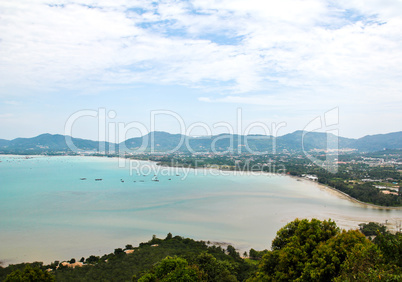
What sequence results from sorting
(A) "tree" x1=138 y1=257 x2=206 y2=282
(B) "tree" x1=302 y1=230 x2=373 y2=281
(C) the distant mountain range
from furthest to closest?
(C) the distant mountain range < (A) "tree" x1=138 y1=257 x2=206 y2=282 < (B) "tree" x1=302 y1=230 x2=373 y2=281

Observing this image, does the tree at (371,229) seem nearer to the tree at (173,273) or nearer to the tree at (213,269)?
the tree at (213,269)

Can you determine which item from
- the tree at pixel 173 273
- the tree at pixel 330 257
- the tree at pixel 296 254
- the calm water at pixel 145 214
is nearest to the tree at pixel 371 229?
the calm water at pixel 145 214

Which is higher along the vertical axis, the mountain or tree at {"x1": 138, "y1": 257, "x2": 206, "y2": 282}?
the mountain

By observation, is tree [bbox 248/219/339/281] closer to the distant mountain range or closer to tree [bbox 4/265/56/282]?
→ tree [bbox 4/265/56/282]

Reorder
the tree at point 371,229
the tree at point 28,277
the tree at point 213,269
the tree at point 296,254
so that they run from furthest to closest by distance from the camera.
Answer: the tree at point 371,229, the tree at point 213,269, the tree at point 28,277, the tree at point 296,254

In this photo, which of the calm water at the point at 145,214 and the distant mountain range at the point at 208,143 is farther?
the distant mountain range at the point at 208,143

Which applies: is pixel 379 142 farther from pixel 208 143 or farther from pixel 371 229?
pixel 371 229

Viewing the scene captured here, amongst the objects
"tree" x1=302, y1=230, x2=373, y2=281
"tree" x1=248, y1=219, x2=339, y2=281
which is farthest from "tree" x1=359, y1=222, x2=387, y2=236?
"tree" x1=302, y1=230, x2=373, y2=281
